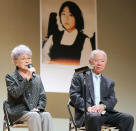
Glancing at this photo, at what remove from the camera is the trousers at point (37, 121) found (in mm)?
3609

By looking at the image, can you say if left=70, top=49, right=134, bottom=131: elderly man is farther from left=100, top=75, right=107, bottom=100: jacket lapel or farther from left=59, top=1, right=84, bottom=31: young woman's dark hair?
left=59, top=1, right=84, bottom=31: young woman's dark hair

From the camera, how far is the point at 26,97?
3887 mm

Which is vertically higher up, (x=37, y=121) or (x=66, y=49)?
(x=66, y=49)

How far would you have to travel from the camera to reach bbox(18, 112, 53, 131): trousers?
11.8 feet

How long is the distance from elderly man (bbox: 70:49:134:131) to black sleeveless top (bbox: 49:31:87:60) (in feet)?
3.47

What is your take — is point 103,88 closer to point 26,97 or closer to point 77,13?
point 26,97

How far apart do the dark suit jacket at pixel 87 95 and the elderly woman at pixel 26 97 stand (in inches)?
14.2

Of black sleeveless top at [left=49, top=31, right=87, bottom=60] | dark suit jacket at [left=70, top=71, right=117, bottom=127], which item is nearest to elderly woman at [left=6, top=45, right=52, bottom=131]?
dark suit jacket at [left=70, top=71, right=117, bottom=127]

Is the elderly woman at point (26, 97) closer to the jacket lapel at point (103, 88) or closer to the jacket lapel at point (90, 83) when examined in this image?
the jacket lapel at point (90, 83)

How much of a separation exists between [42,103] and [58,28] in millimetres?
1653

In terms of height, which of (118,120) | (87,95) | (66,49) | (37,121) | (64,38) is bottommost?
(118,120)

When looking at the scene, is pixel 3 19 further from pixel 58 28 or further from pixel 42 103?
pixel 42 103

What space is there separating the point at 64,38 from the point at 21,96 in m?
1.68

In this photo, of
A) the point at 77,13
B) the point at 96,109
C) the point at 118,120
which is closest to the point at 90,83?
the point at 96,109
